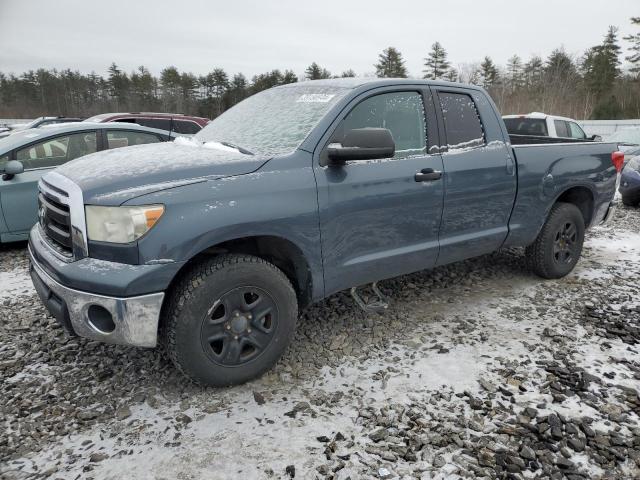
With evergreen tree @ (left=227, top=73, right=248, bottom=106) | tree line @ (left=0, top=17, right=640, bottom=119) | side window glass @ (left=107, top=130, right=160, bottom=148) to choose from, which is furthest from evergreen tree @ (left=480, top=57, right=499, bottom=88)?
side window glass @ (left=107, top=130, right=160, bottom=148)

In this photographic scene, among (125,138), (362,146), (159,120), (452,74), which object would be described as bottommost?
(362,146)

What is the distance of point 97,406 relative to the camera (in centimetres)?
256

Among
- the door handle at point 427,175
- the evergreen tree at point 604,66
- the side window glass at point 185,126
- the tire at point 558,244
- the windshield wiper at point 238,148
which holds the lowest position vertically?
the tire at point 558,244

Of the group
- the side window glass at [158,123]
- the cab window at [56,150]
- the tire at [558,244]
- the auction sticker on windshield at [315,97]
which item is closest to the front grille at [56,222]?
the auction sticker on windshield at [315,97]

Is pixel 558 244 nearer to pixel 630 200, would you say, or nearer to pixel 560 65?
pixel 630 200

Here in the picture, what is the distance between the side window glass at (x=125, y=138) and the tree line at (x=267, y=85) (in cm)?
4215

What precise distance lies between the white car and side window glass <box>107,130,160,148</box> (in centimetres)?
720

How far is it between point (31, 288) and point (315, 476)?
3.58m

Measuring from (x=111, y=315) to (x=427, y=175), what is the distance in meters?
2.28

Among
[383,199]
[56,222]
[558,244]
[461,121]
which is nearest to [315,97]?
[383,199]

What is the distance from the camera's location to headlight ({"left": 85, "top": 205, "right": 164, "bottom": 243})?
2.29 m

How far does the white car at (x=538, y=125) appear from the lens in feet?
31.7

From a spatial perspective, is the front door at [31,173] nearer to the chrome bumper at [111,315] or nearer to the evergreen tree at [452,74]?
the chrome bumper at [111,315]

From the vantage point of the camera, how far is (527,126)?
32.5 feet
